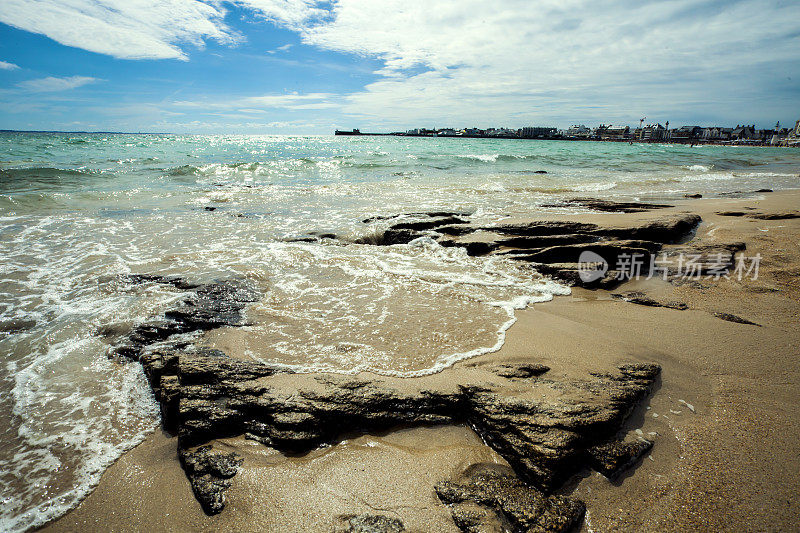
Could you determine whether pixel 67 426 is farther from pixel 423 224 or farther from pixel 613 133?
pixel 613 133

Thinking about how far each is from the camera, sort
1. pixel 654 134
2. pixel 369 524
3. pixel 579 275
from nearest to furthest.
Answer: pixel 369 524, pixel 579 275, pixel 654 134

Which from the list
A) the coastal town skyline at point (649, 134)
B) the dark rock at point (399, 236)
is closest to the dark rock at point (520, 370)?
the dark rock at point (399, 236)

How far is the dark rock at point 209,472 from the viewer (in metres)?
2.12

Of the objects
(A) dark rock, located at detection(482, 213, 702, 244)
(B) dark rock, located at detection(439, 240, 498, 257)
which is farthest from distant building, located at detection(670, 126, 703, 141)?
(B) dark rock, located at detection(439, 240, 498, 257)

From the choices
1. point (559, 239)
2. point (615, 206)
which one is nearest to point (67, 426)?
point (559, 239)

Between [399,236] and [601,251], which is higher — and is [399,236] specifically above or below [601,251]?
below

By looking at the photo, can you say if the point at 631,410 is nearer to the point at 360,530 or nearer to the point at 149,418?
the point at 360,530

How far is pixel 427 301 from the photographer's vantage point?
183 inches

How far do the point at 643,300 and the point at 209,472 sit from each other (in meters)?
4.98

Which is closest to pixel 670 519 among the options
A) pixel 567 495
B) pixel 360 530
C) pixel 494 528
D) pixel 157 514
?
pixel 567 495

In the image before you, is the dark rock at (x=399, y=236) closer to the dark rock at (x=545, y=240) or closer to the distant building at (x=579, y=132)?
the dark rock at (x=545, y=240)

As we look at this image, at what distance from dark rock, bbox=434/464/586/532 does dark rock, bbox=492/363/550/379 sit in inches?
37.3

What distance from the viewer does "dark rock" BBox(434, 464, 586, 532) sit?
1848mm

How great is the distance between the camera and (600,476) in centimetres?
213
